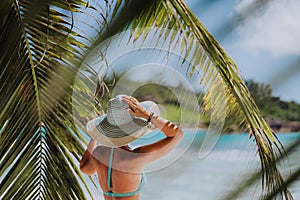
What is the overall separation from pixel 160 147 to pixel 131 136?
12cm

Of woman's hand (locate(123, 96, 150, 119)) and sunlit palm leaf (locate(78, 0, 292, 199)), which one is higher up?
sunlit palm leaf (locate(78, 0, 292, 199))

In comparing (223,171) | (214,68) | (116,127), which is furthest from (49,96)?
(223,171)

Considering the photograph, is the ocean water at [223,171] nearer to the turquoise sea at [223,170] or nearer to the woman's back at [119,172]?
the turquoise sea at [223,170]

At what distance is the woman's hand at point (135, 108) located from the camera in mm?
1045

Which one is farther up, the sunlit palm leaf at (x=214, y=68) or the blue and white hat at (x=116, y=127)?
the sunlit palm leaf at (x=214, y=68)

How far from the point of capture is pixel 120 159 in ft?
4.02

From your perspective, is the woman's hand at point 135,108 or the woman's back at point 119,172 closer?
the woman's hand at point 135,108

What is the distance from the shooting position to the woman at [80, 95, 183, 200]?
1.12 meters

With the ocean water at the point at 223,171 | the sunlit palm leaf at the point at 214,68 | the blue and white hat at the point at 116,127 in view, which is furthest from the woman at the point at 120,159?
the ocean water at the point at 223,171

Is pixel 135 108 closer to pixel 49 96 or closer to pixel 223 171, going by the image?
pixel 49 96

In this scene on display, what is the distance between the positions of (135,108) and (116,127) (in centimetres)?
17

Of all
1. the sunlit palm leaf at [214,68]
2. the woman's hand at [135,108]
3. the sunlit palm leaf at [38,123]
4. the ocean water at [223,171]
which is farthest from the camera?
the sunlit palm leaf at [38,123]

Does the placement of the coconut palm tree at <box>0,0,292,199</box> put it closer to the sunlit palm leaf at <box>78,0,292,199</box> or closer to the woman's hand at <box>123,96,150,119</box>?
the sunlit palm leaf at <box>78,0,292,199</box>

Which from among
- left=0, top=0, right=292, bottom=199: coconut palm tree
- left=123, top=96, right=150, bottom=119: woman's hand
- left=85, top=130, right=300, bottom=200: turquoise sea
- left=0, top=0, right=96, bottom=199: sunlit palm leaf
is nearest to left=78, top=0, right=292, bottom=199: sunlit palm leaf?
left=0, top=0, right=292, bottom=199: coconut palm tree
